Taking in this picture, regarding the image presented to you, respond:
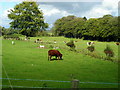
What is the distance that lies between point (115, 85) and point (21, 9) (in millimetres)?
58138

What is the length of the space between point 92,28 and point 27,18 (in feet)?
81.6

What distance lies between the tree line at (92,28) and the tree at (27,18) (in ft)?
60.3

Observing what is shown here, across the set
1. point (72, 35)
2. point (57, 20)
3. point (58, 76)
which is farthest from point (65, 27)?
point (58, 76)

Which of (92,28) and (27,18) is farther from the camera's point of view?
(92,28)

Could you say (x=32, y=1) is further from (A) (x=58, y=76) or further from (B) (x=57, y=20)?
(A) (x=58, y=76)

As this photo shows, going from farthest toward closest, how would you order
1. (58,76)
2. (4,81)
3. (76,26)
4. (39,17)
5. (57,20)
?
(57,20), (76,26), (39,17), (58,76), (4,81)

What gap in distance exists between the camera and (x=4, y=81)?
10.6 m

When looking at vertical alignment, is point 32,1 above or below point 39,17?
above

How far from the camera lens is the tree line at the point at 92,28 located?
6069 cm

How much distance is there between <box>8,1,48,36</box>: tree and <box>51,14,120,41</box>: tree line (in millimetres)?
18365

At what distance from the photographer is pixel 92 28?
227 ft

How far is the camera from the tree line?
199 ft

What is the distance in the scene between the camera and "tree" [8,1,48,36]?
63300mm

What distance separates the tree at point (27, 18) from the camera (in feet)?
208
